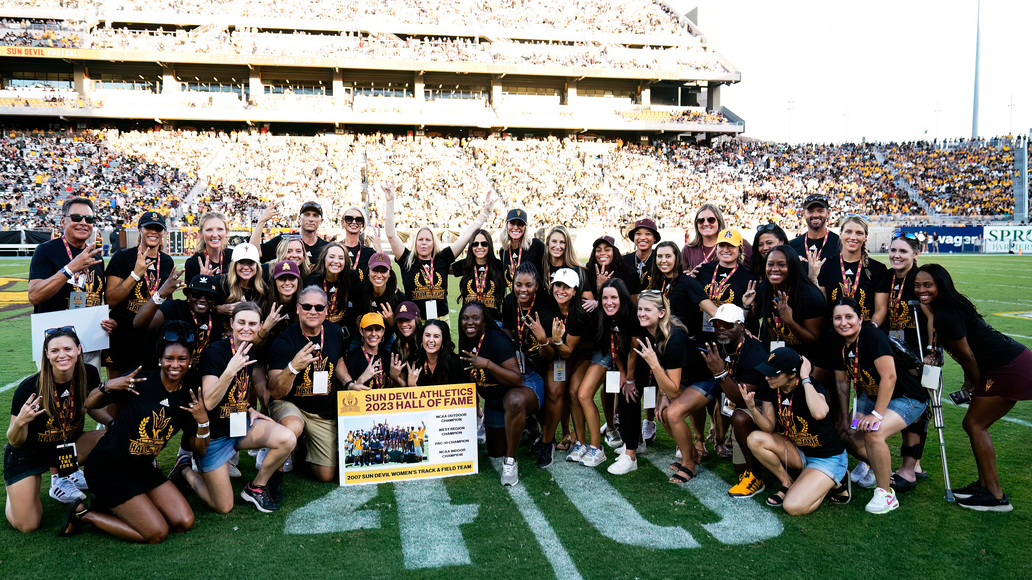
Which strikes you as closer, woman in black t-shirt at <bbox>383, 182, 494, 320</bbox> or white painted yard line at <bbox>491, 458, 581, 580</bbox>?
Result: white painted yard line at <bbox>491, 458, 581, 580</bbox>

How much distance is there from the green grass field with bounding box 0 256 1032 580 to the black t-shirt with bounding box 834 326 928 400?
776 millimetres

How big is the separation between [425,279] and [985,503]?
5.11 metres

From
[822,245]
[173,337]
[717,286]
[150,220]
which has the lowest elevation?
[173,337]

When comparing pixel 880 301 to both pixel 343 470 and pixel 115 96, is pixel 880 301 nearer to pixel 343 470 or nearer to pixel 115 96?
pixel 343 470

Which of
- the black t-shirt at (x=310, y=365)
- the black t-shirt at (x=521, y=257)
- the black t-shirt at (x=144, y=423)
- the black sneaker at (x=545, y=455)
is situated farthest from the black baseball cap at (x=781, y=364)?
the black t-shirt at (x=144, y=423)

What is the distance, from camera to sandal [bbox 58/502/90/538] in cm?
426

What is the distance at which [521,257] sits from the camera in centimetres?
700

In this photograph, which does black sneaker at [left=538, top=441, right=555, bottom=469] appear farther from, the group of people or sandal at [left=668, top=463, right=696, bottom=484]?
sandal at [left=668, top=463, right=696, bottom=484]

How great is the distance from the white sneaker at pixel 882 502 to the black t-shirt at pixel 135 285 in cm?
582

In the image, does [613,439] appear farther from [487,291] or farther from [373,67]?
[373,67]

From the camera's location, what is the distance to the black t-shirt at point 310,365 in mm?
5176

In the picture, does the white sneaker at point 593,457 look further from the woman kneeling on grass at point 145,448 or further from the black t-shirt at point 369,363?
the woman kneeling on grass at point 145,448

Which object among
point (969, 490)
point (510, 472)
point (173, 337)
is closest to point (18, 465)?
point (173, 337)

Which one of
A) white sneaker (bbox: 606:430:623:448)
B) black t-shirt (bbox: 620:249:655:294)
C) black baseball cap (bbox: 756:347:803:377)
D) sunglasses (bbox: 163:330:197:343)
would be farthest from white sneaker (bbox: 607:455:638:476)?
sunglasses (bbox: 163:330:197:343)
